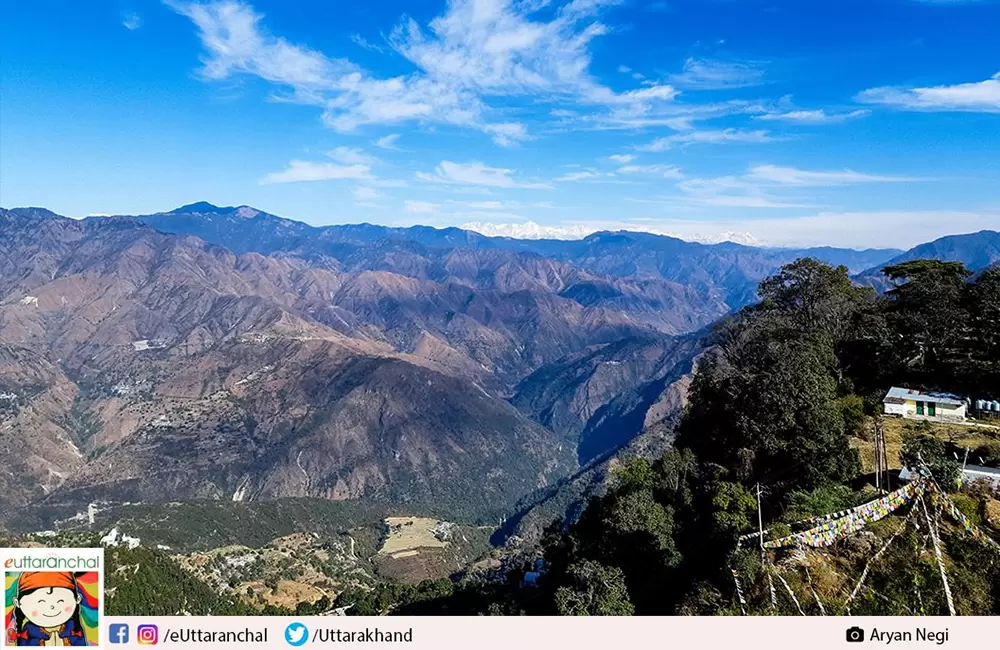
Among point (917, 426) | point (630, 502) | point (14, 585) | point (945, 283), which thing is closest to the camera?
point (14, 585)

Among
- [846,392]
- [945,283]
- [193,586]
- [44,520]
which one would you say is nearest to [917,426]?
[846,392]

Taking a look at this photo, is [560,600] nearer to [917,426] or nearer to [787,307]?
[917,426]

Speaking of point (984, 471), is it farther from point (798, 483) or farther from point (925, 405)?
point (925, 405)
